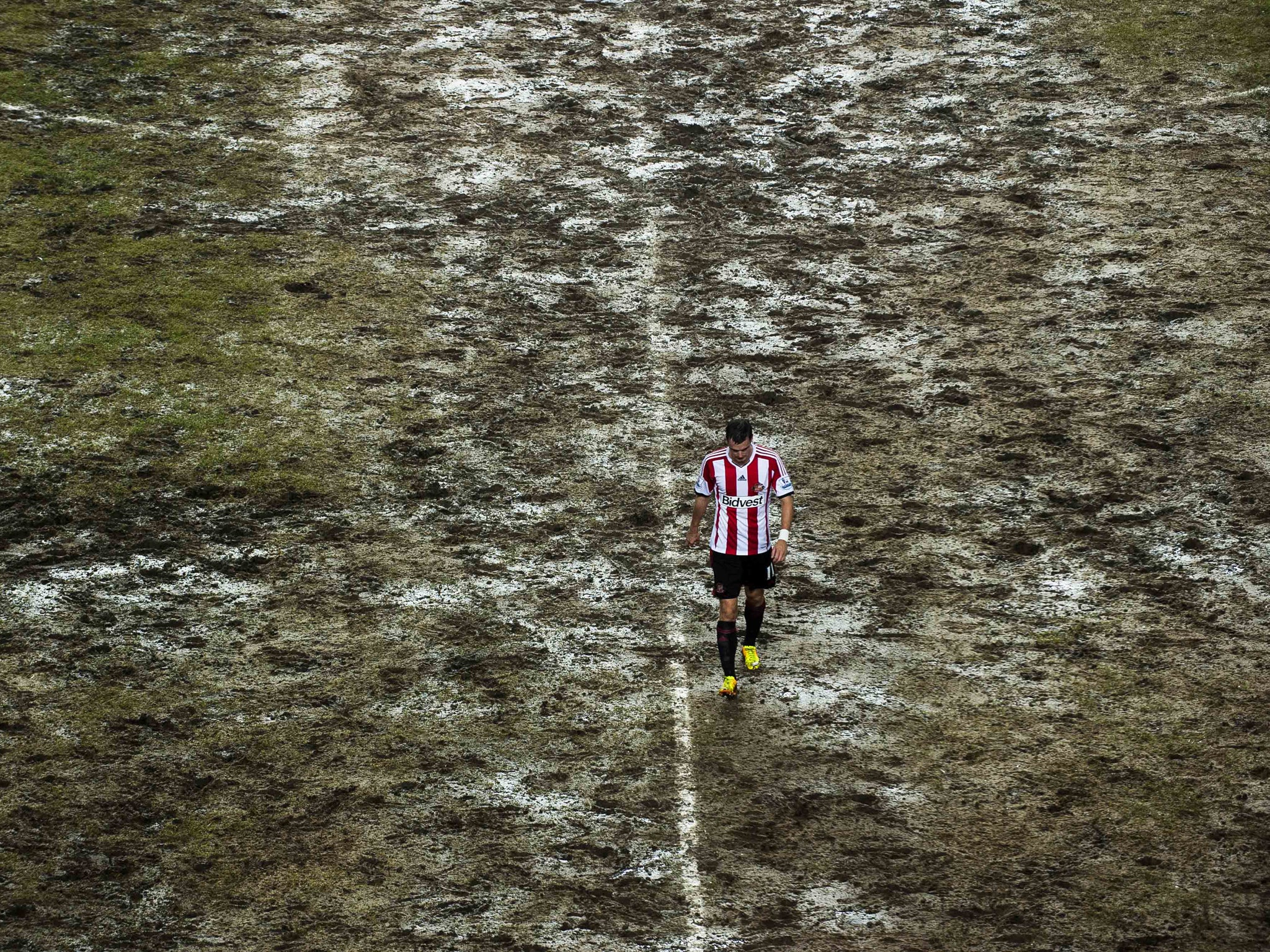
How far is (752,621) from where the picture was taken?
10562 millimetres

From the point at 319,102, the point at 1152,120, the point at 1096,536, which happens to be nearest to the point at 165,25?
the point at 319,102

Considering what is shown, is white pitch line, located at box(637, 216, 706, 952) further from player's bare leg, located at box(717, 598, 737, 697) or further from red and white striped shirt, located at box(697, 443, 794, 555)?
red and white striped shirt, located at box(697, 443, 794, 555)

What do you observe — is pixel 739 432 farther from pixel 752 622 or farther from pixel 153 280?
pixel 153 280

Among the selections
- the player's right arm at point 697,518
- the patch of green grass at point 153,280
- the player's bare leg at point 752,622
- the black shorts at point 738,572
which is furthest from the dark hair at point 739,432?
the patch of green grass at point 153,280

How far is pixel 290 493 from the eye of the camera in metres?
13.0

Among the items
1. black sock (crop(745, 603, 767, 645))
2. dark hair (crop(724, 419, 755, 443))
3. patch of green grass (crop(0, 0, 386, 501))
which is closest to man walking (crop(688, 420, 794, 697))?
dark hair (crop(724, 419, 755, 443))

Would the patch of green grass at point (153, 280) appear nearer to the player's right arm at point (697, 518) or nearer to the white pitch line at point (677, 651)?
the white pitch line at point (677, 651)

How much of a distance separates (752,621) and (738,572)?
0.59 meters

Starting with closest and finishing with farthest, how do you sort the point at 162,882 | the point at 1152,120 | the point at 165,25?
the point at 162,882 → the point at 1152,120 → the point at 165,25

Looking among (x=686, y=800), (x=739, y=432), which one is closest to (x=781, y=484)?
(x=739, y=432)

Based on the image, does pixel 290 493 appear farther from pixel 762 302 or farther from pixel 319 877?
pixel 762 302

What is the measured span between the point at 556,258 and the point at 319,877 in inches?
407

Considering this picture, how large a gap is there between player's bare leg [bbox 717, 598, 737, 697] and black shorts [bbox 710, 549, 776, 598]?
89mm

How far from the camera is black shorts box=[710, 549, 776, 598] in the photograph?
33.4 feet
